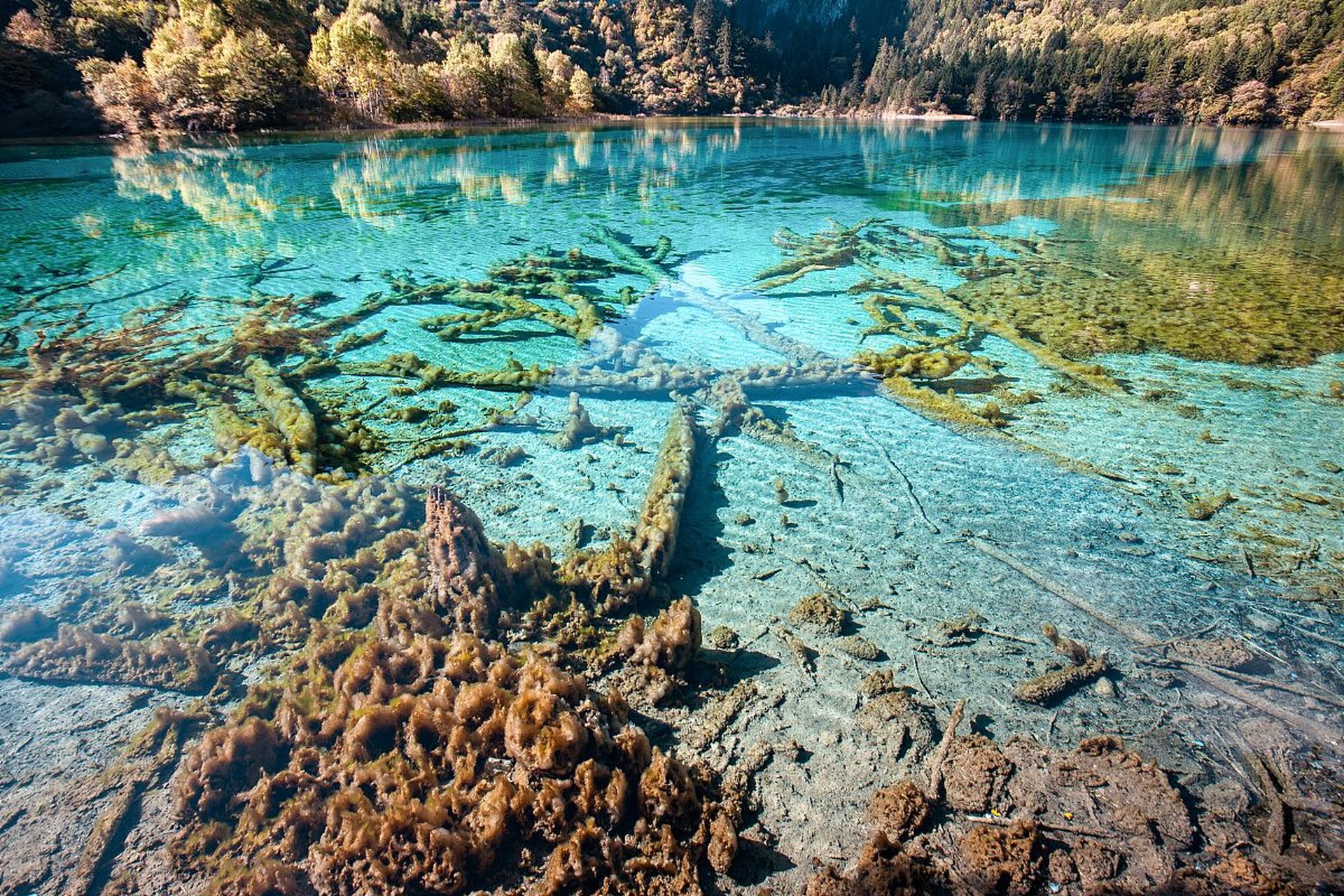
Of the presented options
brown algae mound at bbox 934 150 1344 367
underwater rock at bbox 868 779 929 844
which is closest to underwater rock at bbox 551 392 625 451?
underwater rock at bbox 868 779 929 844

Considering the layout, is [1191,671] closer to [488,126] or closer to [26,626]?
[26,626]

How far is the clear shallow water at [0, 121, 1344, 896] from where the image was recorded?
16.2 ft

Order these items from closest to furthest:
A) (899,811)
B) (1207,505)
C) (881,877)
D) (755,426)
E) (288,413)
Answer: (881,877) < (899,811) < (1207,505) < (288,413) < (755,426)

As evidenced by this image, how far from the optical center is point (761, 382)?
862 centimetres

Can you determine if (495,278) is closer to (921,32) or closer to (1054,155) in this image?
(1054,155)

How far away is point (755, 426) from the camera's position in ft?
25.2

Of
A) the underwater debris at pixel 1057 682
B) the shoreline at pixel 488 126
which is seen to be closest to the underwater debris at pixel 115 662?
the underwater debris at pixel 1057 682

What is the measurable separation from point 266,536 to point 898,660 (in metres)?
5.46

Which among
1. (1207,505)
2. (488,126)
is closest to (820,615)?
(1207,505)

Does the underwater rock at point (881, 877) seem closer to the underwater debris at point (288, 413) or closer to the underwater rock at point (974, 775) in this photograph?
the underwater rock at point (974, 775)

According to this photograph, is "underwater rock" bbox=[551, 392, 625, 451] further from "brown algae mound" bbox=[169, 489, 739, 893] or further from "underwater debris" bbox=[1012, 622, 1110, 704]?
"underwater debris" bbox=[1012, 622, 1110, 704]

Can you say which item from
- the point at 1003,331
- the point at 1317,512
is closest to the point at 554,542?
the point at 1317,512

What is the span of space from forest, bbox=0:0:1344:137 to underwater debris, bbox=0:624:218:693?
212ft

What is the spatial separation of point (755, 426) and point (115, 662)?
245 inches
